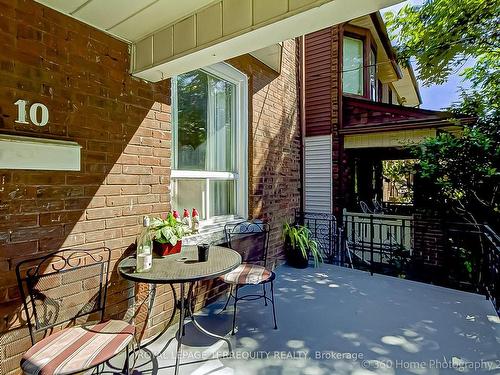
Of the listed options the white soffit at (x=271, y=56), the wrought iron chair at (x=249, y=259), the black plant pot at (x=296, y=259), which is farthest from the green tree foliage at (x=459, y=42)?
the wrought iron chair at (x=249, y=259)

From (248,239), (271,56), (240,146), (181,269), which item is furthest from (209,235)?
A: (271,56)

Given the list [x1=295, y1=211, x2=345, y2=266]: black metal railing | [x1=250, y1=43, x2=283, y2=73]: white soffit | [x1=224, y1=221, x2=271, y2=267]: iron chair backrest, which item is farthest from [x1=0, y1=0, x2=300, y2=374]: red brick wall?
[x1=295, y1=211, x2=345, y2=266]: black metal railing

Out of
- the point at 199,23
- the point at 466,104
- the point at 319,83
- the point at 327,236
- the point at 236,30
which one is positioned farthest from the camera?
the point at 319,83

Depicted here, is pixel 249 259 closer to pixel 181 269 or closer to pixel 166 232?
pixel 166 232

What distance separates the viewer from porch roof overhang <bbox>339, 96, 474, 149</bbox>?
16.1 ft

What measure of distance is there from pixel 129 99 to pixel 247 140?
162 centimetres

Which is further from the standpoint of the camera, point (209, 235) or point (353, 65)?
point (353, 65)

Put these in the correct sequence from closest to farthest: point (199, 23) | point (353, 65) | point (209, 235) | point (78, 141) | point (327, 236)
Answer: point (199, 23), point (78, 141), point (209, 235), point (327, 236), point (353, 65)

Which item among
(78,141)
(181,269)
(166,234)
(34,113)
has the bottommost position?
(181,269)

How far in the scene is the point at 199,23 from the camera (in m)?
1.78

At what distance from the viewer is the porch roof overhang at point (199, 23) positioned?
4.67 ft

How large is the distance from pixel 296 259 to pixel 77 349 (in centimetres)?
324

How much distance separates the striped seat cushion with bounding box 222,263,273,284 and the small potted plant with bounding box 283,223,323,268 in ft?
5.39

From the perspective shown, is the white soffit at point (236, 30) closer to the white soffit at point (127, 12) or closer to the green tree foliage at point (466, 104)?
the white soffit at point (127, 12)
